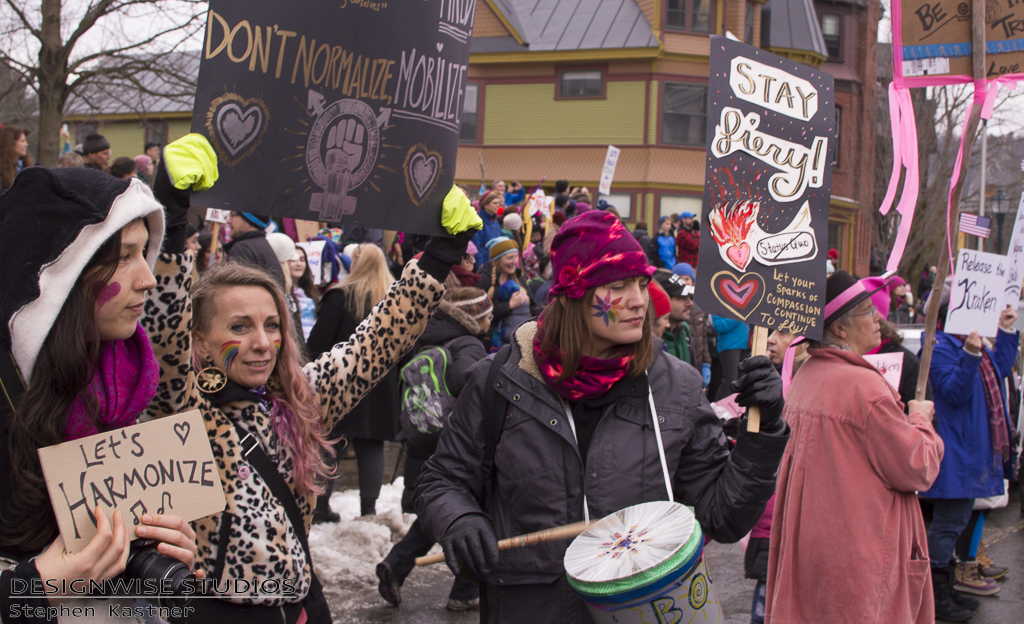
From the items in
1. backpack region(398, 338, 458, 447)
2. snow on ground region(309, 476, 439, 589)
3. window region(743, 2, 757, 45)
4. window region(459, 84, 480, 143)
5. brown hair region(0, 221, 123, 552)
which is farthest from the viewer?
window region(459, 84, 480, 143)

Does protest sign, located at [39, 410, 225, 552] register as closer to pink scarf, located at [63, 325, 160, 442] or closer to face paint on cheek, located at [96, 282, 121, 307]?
pink scarf, located at [63, 325, 160, 442]

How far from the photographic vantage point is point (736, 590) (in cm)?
592

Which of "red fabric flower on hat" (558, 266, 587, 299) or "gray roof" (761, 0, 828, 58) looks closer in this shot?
"red fabric flower on hat" (558, 266, 587, 299)

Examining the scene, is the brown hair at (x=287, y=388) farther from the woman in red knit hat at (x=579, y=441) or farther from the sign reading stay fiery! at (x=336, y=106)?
the woman in red knit hat at (x=579, y=441)

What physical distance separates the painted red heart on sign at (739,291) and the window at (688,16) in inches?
982

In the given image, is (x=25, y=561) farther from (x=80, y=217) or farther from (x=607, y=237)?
(x=607, y=237)

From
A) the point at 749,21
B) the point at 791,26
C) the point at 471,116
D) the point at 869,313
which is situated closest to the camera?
the point at 869,313

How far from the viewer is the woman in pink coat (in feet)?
11.4

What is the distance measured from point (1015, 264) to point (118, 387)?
6.24 metres

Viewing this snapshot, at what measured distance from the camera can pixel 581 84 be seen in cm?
2689

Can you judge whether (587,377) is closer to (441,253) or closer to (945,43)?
(441,253)

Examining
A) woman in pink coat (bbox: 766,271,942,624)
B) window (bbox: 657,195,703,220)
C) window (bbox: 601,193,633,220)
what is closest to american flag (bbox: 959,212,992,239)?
woman in pink coat (bbox: 766,271,942,624)

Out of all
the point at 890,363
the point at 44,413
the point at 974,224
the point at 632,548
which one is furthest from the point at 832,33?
the point at 44,413

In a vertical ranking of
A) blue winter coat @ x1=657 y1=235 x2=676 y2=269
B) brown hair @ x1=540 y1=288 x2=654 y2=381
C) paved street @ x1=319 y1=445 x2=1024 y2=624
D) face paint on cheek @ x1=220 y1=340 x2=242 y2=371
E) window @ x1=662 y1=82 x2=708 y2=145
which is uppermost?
window @ x1=662 y1=82 x2=708 y2=145
